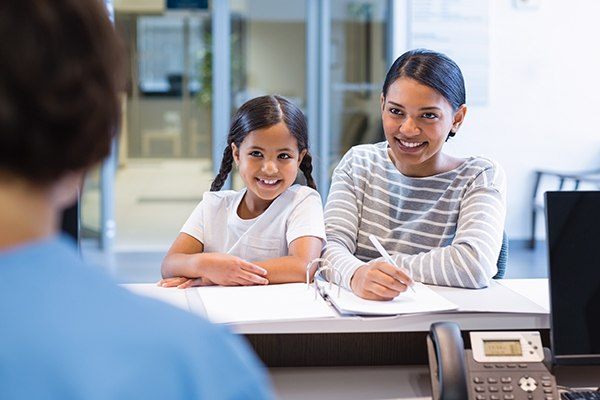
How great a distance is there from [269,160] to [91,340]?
5.00ft

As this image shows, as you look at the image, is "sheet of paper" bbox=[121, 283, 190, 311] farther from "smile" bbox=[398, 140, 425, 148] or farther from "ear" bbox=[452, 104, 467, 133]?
"ear" bbox=[452, 104, 467, 133]

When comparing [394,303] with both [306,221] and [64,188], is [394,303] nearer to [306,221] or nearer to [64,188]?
[306,221]

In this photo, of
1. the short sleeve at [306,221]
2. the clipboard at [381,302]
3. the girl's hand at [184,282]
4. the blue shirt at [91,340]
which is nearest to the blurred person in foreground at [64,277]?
the blue shirt at [91,340]

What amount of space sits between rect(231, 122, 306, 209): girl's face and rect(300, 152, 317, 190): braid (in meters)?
0.13

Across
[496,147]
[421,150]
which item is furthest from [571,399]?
[496,147]

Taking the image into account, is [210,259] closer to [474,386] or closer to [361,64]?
[474,386]

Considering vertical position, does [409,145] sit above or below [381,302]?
above

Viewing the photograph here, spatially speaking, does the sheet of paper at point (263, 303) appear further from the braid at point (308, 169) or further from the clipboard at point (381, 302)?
the braid at point (308, 169)

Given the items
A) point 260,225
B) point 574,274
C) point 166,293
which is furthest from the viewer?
point 260,225

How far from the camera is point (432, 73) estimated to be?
1896mm

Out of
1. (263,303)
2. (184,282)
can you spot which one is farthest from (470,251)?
(184,282)

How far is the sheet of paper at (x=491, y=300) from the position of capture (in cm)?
154

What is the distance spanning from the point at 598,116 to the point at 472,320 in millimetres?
5518

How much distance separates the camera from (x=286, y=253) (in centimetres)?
200
